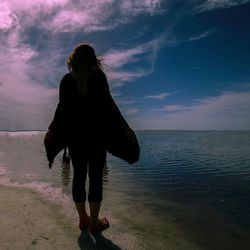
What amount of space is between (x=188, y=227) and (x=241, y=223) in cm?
136

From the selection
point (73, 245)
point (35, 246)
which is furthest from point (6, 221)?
point (73, 245)

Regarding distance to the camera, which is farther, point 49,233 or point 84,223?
point 84,223

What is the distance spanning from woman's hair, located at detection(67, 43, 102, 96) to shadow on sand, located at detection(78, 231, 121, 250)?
6.36ft

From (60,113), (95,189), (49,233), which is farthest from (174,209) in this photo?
(60,113)

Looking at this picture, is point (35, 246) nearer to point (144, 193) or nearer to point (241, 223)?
point (241, 223)

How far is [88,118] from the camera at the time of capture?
13.4ft

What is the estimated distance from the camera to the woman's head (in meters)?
3.96

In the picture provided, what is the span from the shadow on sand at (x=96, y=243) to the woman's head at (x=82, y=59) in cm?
218

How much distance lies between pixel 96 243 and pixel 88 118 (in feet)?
5.38

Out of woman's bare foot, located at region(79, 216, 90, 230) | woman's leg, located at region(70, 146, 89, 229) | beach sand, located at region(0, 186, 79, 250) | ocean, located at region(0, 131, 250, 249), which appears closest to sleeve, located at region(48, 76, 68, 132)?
woman's leg, located at region(70, 146, 89, 229)

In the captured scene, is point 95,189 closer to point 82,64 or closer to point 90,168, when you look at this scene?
point 90,168

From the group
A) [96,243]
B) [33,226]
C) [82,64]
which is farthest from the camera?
[33,226]

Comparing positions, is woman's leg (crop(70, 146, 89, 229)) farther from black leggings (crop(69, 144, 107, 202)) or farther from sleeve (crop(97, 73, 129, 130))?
sleeve (crop(97, 73, 129, 130))

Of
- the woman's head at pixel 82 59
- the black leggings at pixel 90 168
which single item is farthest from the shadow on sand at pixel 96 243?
the woman's head at pixel 82 59
